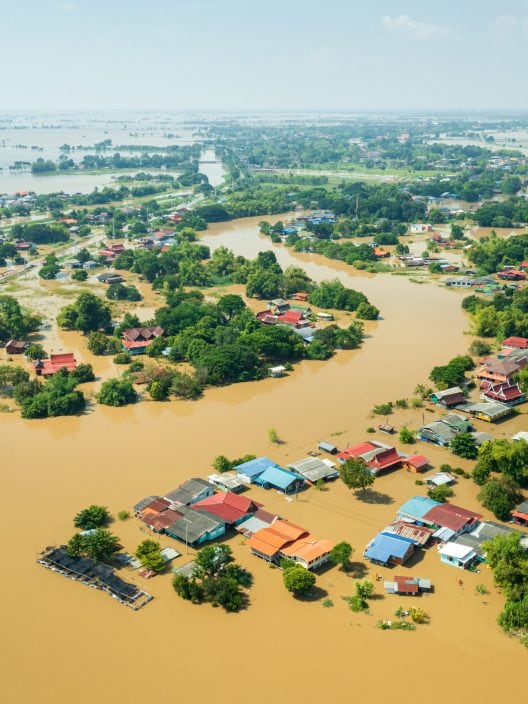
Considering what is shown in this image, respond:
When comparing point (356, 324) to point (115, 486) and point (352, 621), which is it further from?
point (352, 621)

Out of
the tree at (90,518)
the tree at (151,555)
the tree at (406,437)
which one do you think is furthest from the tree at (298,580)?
the tree at (406,437)

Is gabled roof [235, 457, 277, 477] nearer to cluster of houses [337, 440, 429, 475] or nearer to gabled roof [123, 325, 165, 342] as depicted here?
cluster of houses [337, 440, 429, 475]

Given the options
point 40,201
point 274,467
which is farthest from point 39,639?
point 40,201

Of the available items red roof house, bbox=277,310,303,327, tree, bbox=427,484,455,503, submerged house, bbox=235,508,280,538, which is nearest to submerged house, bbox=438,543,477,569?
tree, bbox=427,484,455,503

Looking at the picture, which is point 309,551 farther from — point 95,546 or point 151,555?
point 95,546

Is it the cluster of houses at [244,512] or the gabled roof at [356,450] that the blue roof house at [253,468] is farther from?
the gabled roof at [356,450]

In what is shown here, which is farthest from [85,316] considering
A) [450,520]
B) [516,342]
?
[450,520]
